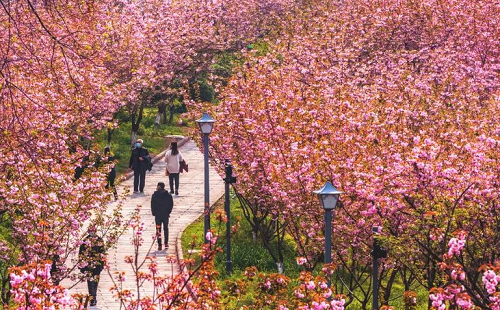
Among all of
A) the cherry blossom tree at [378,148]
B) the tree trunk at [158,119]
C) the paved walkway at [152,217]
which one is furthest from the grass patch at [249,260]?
the tree trunk at [158,119]

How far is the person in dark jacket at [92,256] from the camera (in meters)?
18.2

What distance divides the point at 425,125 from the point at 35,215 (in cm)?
826

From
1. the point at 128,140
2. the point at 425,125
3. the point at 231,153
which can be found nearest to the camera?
the point at 425,125

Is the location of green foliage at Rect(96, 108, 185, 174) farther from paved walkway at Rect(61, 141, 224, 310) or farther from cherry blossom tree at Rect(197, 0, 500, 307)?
cherry blossom tree at Rect(197, 0, 500, 307)

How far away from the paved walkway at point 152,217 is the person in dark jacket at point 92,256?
814 mm

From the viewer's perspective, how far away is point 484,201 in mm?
15211

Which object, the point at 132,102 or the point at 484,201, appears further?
the point at 132,102

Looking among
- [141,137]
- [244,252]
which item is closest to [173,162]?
[244,252]

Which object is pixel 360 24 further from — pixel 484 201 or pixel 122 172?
pixel 484 201

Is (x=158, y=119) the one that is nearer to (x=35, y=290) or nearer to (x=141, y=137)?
(x=141, y=137)

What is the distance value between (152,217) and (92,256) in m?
9.33

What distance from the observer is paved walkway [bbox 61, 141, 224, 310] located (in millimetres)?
21358

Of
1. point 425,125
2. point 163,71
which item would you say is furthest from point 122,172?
point 425,125

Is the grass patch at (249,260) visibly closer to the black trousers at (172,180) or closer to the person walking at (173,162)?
the person walking at (173,162)
